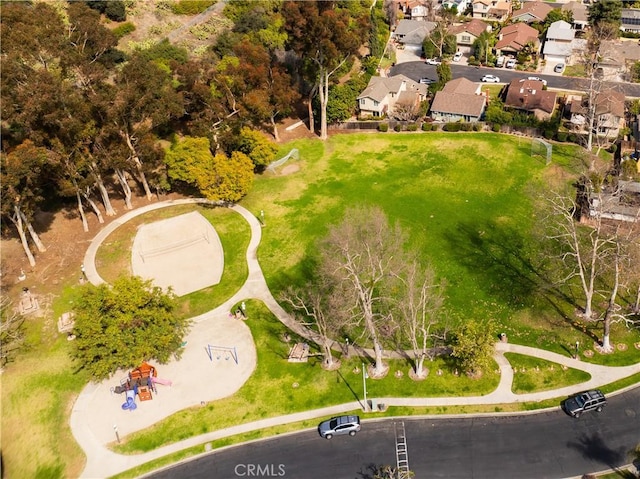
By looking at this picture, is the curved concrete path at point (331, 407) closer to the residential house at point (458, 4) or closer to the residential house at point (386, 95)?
the residential house at point (386, 95)

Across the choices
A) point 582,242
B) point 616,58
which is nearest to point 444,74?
point 616,58

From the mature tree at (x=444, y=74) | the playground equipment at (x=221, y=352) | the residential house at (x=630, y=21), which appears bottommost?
the playground equipment at (x=221, y=352)

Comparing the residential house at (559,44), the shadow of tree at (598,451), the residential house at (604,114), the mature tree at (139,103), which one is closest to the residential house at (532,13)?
the residential house at (559,44)

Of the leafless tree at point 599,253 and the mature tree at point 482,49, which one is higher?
the mature tree at point 482,49

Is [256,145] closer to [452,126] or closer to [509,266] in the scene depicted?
[452,126]

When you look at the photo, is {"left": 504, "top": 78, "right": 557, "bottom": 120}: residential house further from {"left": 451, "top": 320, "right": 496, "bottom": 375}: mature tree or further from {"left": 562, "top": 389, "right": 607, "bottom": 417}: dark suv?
{"left": 562, "top": 389, "right": 607, "bottom": 417}: dark suv

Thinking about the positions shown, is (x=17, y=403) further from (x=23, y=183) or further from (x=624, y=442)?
(x=624, y=442)

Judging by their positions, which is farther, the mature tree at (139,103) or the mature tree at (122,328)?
the mature tree at (139,103)
